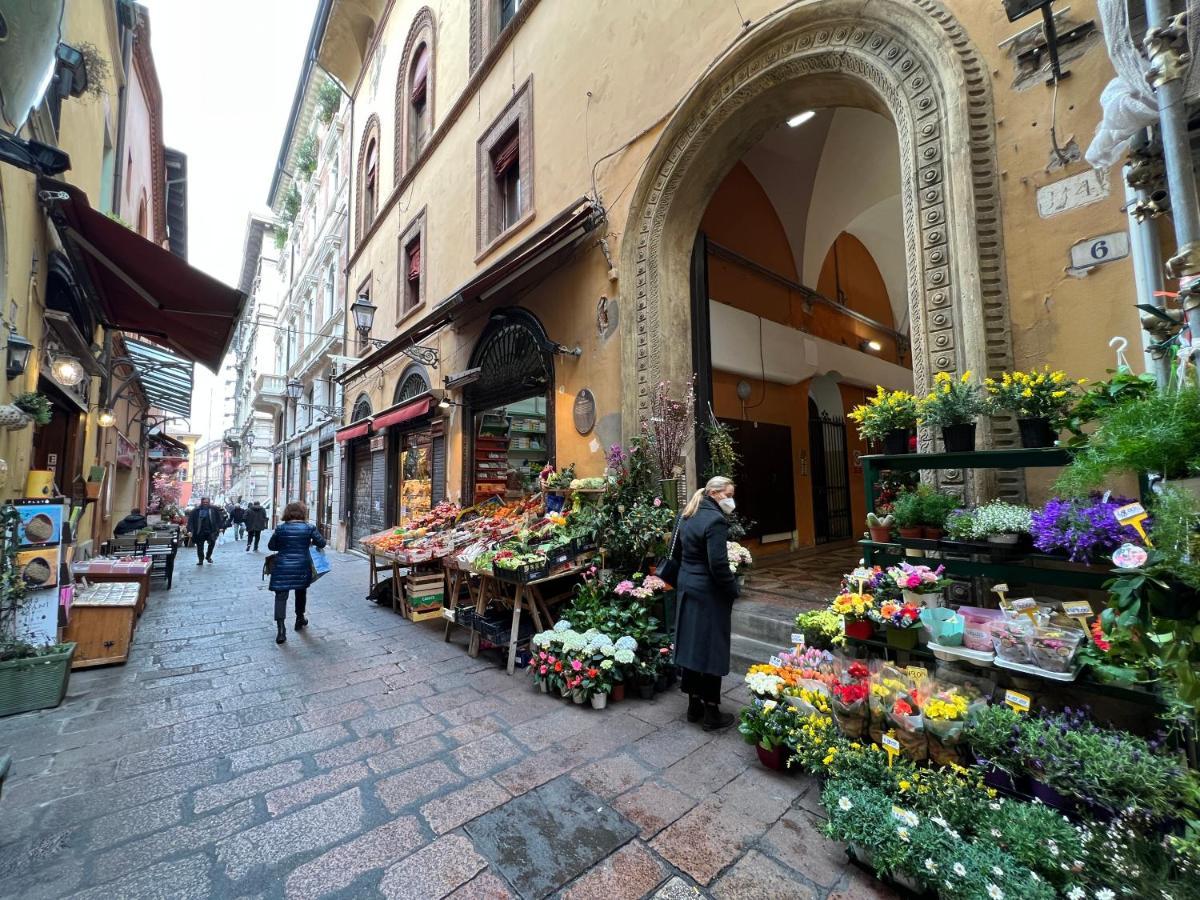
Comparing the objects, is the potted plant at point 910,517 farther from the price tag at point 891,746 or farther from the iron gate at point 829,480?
the iron gate at point 829,480

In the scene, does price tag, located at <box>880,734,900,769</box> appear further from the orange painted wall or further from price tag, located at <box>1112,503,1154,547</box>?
the orange painted wall

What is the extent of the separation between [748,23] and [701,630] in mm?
5684

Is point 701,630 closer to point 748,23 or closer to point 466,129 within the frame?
point 748,23

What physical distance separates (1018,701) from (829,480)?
7.95 metres

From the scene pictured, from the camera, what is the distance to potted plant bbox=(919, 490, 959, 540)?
3182 mm

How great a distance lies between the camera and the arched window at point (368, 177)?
1475 cm

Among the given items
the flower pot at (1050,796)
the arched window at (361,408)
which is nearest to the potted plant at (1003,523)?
the flower pot at (1050,796)

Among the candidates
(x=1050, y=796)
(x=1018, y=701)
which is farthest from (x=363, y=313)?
(x=1050, y=796)

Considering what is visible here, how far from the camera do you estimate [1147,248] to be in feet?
8.61

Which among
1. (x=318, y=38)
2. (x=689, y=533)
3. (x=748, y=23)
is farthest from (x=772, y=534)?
(x=318, y=38)

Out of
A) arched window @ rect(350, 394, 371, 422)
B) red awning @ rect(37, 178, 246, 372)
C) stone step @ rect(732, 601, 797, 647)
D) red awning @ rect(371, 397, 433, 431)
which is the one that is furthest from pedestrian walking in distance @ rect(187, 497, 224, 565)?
stone step @ rect(732, 601, 797, 647)

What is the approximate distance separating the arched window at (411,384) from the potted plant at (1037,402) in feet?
31.5

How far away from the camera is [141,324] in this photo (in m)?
8.56

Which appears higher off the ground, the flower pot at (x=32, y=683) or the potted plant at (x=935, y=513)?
the potted plant at (x=935, y=513)
